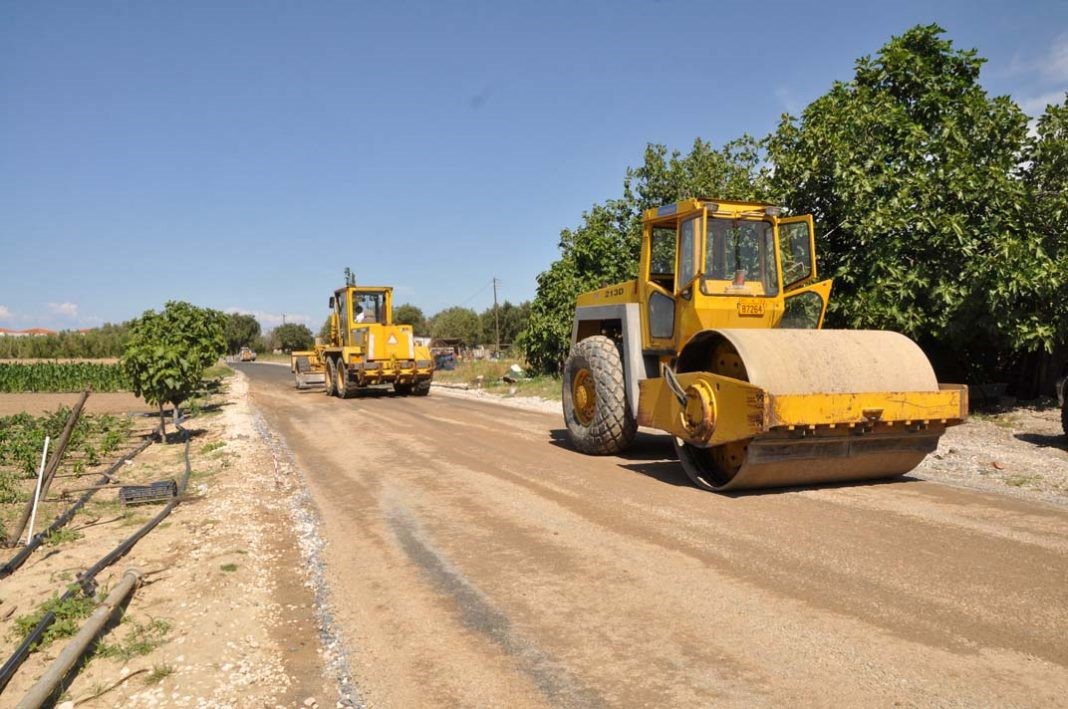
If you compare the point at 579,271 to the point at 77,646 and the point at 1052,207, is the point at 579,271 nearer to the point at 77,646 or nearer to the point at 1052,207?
the point at 1052,207

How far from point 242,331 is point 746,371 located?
127 m

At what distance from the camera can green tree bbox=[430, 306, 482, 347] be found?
83812mm

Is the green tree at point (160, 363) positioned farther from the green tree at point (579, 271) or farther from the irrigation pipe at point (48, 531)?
the green tree at point (579, 271)

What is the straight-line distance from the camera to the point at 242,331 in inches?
4818

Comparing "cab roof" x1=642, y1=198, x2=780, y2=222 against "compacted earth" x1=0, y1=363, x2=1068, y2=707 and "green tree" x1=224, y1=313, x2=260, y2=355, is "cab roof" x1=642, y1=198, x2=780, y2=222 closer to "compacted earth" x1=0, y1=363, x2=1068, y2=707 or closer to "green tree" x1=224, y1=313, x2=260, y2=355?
"compacted earth" x1=0, y1=363, x2=1068, y2=707

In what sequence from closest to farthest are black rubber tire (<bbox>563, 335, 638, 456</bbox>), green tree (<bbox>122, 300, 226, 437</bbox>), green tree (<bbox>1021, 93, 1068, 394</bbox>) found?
black rubber tire (<bbox>563, 335, 638, 456</bbox>) → green tree (<bbox>1021, 93, 1068, 394</bbox>) → green tree (<bbox>122, 300, 226, 437</bbox>)

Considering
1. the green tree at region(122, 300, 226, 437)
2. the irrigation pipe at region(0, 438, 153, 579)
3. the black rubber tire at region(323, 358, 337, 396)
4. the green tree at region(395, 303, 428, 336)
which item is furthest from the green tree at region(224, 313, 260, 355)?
the irrigation pipe at region(0, 438, 153, 579)

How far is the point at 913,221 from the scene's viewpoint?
12320 mm

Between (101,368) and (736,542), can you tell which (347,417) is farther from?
(101,368)

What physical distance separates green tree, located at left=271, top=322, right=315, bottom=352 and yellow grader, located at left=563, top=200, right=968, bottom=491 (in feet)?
357

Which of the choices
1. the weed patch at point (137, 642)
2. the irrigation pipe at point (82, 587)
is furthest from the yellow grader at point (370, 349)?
the weed patch at point (137, 642)

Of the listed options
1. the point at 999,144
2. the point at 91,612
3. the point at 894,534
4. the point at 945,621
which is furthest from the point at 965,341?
the point at 91,612

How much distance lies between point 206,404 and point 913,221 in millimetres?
19208

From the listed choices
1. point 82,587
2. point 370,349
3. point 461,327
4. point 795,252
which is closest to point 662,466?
point 795,252
